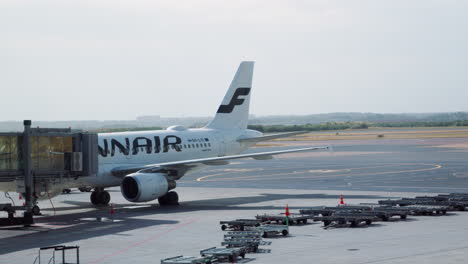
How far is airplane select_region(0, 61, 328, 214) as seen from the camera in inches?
1534

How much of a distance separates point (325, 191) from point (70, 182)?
16.7 meters

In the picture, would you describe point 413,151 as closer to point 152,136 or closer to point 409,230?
point 152,136

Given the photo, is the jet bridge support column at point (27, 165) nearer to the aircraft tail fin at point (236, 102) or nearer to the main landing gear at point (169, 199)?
the main landing gear at point (169, 199)

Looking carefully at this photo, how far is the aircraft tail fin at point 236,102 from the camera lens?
168 ft

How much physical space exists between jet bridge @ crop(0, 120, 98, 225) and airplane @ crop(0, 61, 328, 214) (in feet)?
3.37

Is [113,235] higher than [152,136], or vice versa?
[152,136]

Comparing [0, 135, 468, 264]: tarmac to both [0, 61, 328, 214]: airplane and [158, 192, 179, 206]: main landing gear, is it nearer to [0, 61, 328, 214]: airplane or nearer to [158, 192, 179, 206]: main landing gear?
[158, 192, 179, 206]: main landing gear

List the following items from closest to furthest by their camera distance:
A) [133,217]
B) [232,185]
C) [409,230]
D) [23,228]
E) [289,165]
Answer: [409,230] < [23,228] < [133,217] < [232,185] < [289,165]

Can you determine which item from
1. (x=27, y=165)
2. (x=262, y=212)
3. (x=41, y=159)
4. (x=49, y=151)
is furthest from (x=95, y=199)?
(x=262, y=212)

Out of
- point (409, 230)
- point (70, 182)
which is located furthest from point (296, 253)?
point (70, 182)

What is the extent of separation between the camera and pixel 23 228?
32562 millimetres

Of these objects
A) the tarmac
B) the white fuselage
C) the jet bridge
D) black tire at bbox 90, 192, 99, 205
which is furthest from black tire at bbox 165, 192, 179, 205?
the jet bridge

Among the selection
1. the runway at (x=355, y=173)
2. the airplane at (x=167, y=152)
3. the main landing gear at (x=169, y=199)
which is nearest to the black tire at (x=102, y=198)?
the airplane at (x=167, y=152)

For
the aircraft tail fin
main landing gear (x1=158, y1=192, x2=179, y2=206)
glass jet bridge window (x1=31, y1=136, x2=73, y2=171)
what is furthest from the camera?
the aircraft tail fin
